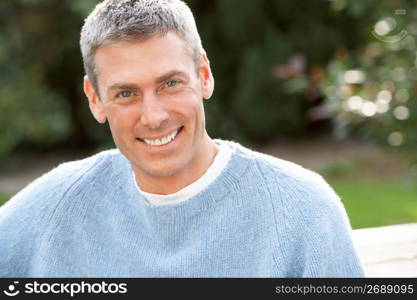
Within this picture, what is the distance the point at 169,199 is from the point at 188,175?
0.08 meters

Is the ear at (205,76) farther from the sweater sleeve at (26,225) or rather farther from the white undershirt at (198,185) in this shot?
the sweater sleeve at (26,225)

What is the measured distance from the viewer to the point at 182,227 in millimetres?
2059

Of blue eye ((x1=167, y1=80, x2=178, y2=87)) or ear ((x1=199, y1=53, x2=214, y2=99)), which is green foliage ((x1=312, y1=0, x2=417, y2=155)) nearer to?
ear ((x1=199, y1=53, x2=214, y2=99))

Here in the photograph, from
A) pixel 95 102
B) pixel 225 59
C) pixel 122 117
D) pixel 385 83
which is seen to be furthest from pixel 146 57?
pixel 225 59

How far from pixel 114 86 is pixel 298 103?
6.03 metres

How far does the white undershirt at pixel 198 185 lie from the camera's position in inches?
81.7

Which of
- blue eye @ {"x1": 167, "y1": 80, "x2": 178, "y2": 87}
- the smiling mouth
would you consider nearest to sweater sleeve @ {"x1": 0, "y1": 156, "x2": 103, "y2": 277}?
the smiling mouth

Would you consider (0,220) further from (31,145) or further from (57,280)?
(31,145)

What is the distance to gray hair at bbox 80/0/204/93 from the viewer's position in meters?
1.91

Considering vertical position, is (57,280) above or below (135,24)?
below

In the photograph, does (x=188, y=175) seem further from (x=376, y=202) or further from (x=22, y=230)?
(x=376, y=202)

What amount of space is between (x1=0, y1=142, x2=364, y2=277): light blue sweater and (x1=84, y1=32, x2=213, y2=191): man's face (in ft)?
0.41

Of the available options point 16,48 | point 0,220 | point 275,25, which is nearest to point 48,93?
point 16,48

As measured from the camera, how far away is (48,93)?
28.2 feet
